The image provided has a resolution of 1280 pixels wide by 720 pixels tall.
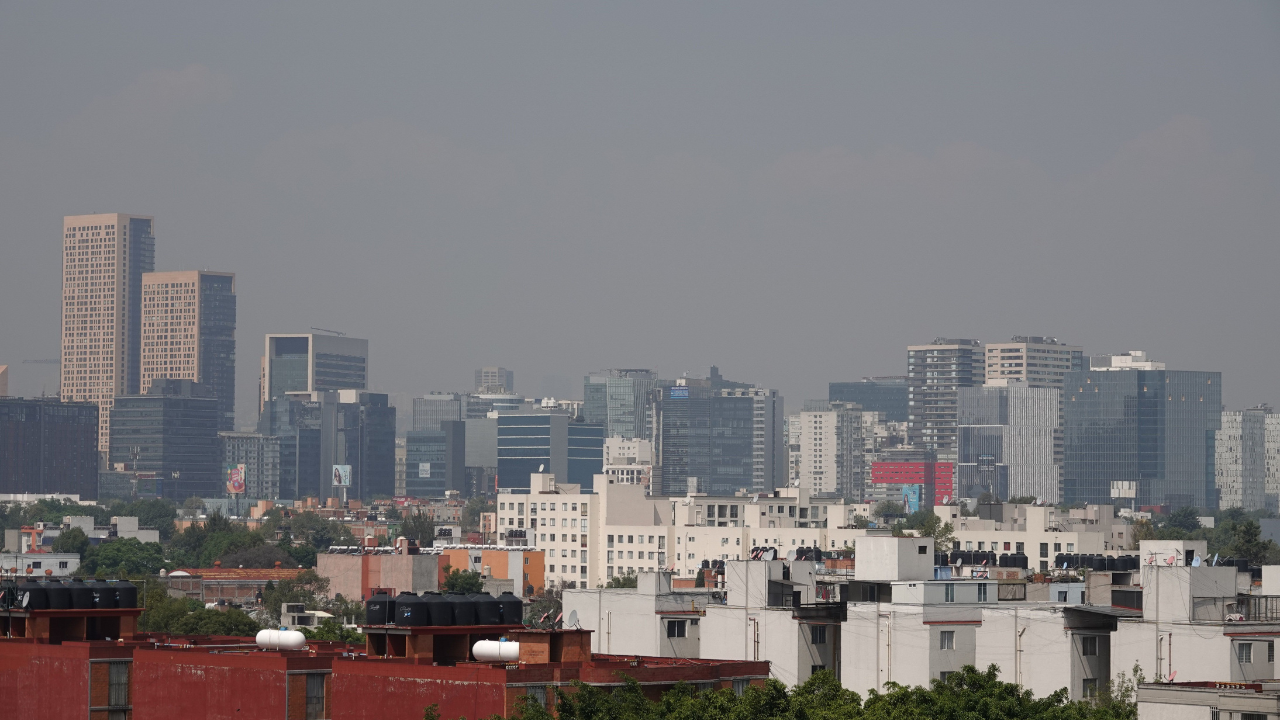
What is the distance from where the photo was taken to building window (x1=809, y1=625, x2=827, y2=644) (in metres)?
69.2

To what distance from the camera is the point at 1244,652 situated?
6006cm

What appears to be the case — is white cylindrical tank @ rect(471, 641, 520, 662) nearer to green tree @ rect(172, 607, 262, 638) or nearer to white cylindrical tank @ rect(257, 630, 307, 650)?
white cylindrical tank @ rect(257, 630, 307, 650)

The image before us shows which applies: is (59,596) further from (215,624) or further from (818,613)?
(215,624)

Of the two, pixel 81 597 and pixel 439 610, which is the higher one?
pixel 439 610

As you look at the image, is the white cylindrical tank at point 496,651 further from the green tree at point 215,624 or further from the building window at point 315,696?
the green tree at point 215,624

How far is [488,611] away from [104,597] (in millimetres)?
12788

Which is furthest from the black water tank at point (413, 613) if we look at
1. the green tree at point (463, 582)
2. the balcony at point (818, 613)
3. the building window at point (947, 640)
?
the green tree at point (463, 582)

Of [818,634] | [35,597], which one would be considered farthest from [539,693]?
[818,634]

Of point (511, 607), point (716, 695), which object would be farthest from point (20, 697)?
point (716, 695)

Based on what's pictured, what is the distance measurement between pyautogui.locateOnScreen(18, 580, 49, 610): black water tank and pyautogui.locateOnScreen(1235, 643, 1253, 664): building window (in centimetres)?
3127

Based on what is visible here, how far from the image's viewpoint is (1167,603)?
6159cm

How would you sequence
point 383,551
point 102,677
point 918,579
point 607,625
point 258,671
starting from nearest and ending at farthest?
point 258,671, point 102,677, point 918,579, point 607,625, point 383,551

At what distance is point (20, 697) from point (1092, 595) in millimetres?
38728

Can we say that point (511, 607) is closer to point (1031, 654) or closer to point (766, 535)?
point (1031, 654)
